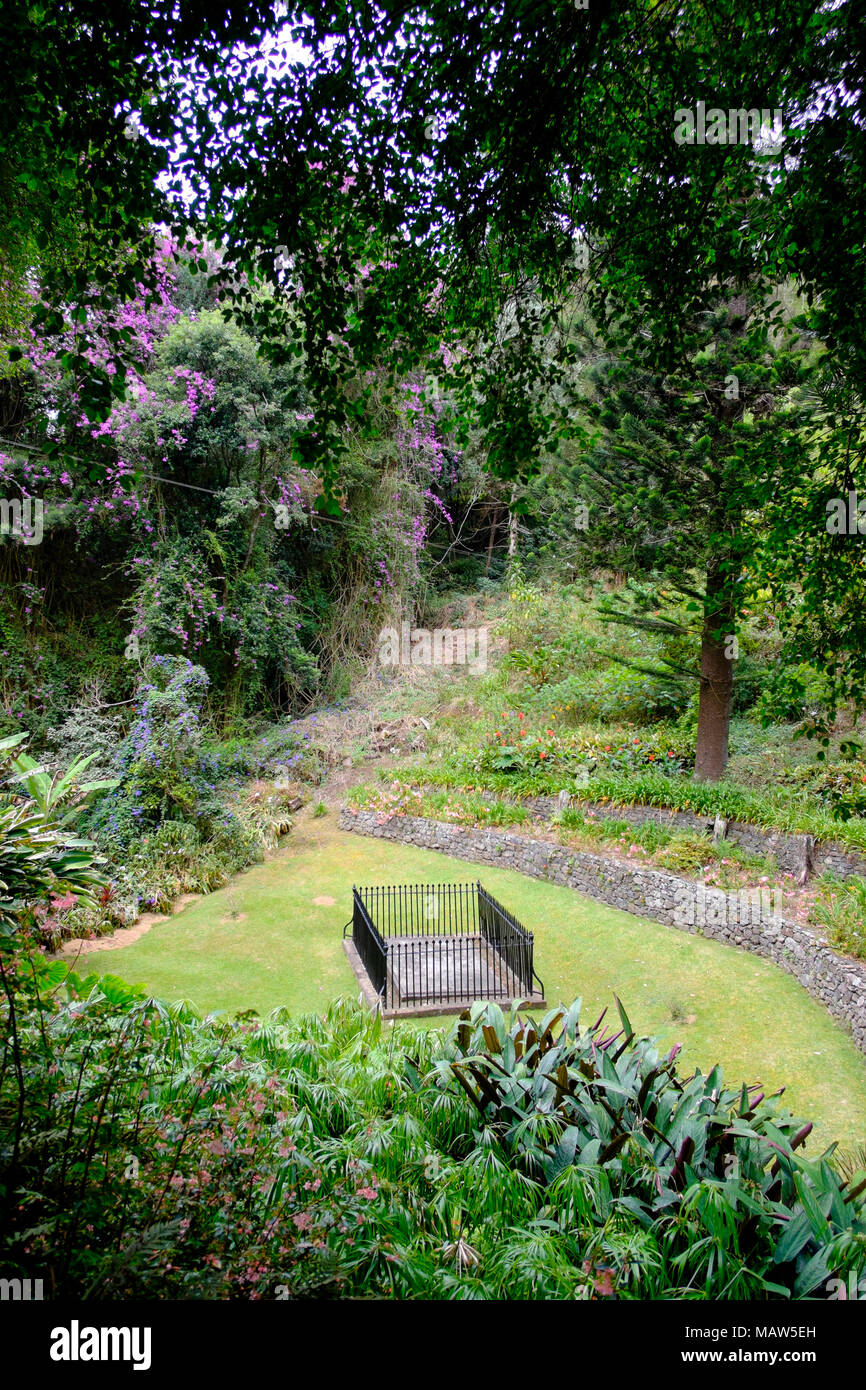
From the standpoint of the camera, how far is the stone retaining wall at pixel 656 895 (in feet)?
21.4

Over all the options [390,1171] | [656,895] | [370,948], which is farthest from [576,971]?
[390,1171]

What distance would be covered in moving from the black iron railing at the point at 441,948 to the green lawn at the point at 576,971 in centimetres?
35

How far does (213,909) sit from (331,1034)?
15.4 feet

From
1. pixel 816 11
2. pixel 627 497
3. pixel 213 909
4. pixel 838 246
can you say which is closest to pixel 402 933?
pixel 213 909

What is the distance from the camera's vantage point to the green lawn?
224 inches

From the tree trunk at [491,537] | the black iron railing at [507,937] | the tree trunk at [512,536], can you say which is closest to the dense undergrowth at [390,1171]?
the black iron railing at [507,937]

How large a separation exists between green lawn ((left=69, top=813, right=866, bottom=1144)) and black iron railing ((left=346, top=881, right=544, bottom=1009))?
35 cm

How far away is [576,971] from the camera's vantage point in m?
7.25

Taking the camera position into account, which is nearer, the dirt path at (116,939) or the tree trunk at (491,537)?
the dirt path at (116,939)

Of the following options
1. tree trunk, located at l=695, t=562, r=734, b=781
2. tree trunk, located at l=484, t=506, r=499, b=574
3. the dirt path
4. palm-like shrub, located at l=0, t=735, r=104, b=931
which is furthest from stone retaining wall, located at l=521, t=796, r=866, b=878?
tree trunk, located at l=484, t=506, r=499, b=574

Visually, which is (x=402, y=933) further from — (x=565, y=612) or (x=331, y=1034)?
(x=565, y=612)

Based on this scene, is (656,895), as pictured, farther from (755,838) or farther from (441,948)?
(441,948)

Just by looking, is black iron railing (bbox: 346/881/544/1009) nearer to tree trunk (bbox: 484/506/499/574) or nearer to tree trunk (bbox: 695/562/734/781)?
tree trunk (bbox: 695/562/734/781)

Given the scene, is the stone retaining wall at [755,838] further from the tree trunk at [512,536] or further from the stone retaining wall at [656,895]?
the tree trunk at [512,536]
